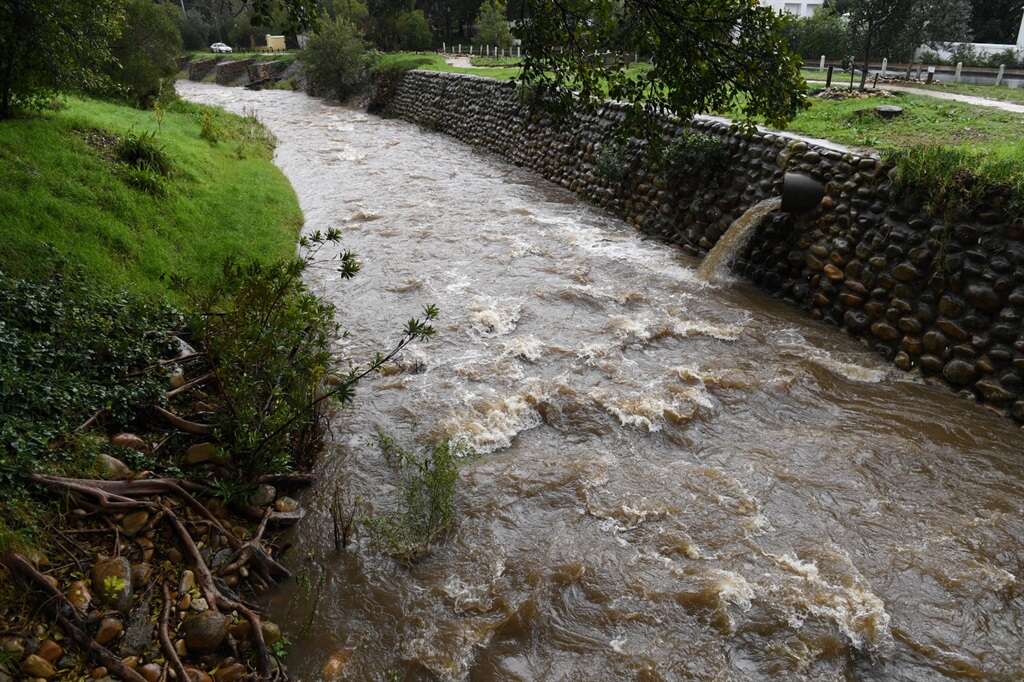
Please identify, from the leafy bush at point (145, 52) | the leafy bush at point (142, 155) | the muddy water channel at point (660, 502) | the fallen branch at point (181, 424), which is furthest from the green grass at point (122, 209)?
the leafy bush at point (145, 52)

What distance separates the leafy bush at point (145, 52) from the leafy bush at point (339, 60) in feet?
43.4

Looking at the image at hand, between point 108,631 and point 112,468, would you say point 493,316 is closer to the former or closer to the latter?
point 112,468

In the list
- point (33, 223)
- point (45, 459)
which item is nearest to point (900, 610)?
point (45, 459)

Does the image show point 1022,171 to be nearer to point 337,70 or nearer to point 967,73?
point 967,73

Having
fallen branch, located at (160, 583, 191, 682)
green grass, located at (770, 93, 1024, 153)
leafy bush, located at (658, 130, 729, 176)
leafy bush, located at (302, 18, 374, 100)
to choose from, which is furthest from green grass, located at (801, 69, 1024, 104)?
leafy bush, located at (302, 18, 374, 100)

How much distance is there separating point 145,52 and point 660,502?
19.6 metres

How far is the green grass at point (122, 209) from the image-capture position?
7.07 meters

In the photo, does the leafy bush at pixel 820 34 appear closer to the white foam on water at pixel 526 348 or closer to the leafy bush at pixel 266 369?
the white foam on water at pixel 526 348

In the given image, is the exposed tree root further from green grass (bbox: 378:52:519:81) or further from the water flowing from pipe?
green grass (bbox: 378:52:519:81)

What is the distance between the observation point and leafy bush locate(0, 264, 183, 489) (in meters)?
4.46

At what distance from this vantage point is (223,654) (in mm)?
4066

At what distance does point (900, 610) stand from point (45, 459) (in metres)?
6.08

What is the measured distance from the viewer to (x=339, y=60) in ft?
107

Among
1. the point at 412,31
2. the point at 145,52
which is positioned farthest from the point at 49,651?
the point at 412,31
